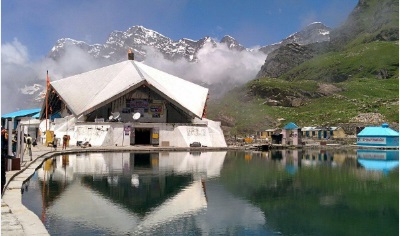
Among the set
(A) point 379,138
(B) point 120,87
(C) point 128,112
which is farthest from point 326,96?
(B) point 120,87

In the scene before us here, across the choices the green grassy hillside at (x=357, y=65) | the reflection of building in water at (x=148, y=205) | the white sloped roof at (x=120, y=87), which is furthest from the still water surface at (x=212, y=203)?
the green grassy hillside at (x=357, y=65)

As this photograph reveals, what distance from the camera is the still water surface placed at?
934 cm

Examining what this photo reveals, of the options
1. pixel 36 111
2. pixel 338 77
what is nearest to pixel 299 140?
pixel 36 111

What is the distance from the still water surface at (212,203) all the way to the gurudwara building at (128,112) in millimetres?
23818

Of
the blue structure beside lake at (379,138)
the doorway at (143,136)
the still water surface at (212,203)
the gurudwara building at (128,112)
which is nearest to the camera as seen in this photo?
the still water surface at (212,203)

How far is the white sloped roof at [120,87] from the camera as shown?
149ft

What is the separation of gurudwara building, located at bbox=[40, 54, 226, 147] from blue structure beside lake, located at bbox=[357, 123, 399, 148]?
16913mm

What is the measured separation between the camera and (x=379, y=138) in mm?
47750

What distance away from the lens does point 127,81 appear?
4759 cm

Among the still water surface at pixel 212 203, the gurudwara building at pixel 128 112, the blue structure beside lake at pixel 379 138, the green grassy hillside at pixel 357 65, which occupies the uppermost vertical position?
the green grassy hillside at pixel 357 65

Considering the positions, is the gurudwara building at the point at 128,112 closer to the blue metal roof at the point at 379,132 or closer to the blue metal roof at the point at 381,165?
the blue metal roof at the point at 379,132

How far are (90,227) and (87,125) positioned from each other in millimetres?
34636

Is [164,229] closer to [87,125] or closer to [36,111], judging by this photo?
[87,125]

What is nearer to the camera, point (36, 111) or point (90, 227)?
point (90, 227)
